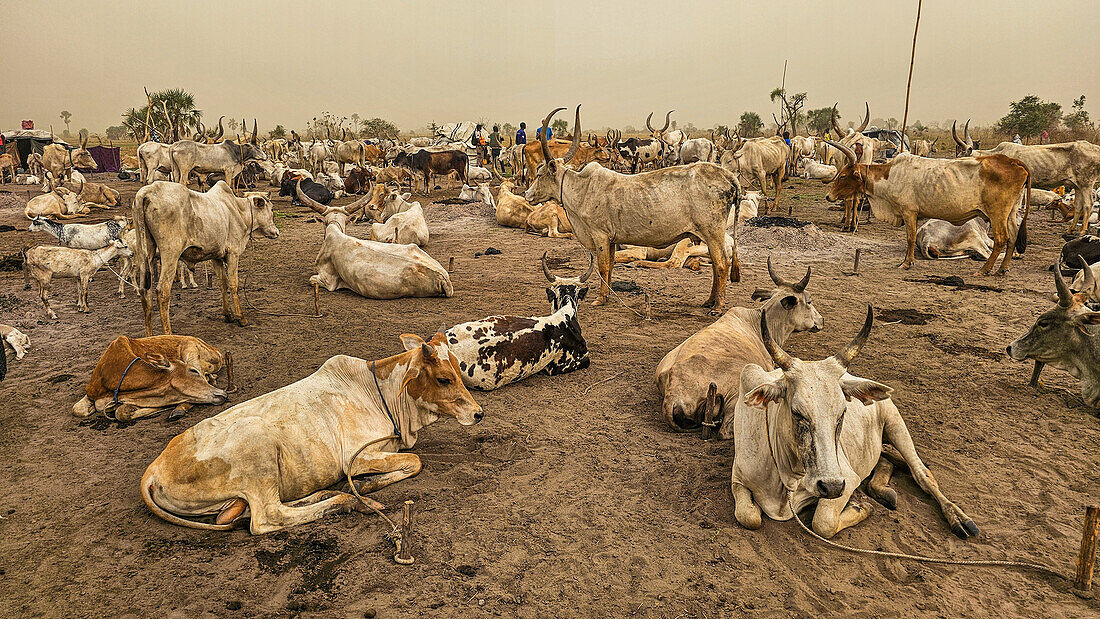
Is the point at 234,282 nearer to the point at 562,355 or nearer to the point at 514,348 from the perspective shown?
the point at 514,348

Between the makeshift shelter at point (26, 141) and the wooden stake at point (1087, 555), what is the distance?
4038 cm

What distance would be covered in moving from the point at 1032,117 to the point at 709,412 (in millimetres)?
37302

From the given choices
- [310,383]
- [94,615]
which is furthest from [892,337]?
[94,615]

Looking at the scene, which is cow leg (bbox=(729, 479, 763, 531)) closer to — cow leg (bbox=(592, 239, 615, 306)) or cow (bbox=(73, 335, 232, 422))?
cow (bbox=(73, 335, 232, 422))

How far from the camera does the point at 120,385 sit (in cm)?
511

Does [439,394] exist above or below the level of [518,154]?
below

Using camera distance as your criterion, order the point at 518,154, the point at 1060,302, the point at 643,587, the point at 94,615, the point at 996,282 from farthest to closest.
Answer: the point at 518,154 < the point at 996,282 < the point at 1060,302 < the point at 643,587 < the point at 94,615

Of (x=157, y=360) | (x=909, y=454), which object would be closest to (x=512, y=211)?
(x=157, y=360)

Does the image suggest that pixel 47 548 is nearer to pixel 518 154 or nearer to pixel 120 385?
pixel 120 385

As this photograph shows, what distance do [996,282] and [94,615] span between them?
38.3 ft

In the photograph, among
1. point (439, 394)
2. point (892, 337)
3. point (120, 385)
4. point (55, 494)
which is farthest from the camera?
point (892, 337)

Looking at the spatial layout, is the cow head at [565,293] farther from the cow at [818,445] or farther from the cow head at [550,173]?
the cow at [818,445]

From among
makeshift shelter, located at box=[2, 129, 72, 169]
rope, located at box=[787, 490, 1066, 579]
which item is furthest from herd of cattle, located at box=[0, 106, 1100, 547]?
makeshift shelter, located at box=[2, 129, 72, 169]

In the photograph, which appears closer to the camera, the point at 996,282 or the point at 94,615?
the point at 94,615
